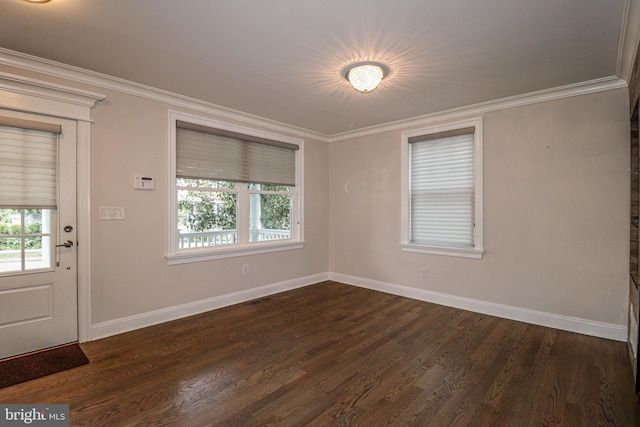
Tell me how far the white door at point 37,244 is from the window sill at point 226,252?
936 mm

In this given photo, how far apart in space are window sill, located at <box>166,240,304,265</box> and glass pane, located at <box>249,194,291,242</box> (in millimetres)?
170

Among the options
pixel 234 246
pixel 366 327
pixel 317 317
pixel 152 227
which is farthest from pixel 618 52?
pixel 152 227

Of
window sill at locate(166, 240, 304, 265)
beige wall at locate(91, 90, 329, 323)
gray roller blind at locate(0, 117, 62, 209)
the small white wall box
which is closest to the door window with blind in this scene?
gray roller blind at locate(0, 117, 62, 209)

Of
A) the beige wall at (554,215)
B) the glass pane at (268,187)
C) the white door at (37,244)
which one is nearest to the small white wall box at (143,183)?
the white door at (37,244)

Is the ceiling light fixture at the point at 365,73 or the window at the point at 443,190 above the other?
the ceiling light fixture at the point at 365,73

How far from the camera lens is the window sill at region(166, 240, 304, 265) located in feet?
11.7

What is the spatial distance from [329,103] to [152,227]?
2376mm

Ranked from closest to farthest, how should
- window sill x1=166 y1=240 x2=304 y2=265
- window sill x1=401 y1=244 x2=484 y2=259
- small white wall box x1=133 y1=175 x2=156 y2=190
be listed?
small white wall box x1=133 y1=175 x2=156 y2=190
window sill x1=166 y1=240 x2=304 y2=265
window sill x1=401 y1=244 x2=484 y2=259

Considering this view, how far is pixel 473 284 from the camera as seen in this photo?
386cm

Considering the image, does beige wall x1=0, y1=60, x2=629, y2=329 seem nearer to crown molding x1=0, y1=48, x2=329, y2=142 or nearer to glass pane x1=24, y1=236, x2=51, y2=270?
crown molding x1=0, y1=48, x2=329, y2=142

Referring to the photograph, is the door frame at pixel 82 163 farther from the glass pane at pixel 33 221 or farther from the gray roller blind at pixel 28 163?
the glass pane at pixel 33 221

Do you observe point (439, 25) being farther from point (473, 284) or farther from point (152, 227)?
point (152, 227)

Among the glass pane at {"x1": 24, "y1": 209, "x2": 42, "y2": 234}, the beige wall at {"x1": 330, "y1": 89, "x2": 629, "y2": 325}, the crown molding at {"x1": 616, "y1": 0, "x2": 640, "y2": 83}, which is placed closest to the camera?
the crown molding at {"x1": 616, "y1": 0, "x2": 640, "y2": 83}

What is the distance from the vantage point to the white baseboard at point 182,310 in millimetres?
3076
